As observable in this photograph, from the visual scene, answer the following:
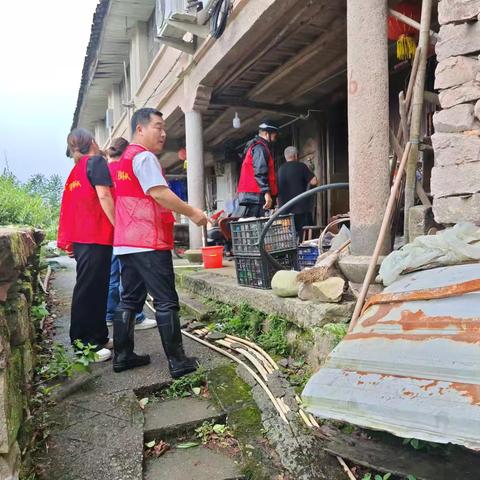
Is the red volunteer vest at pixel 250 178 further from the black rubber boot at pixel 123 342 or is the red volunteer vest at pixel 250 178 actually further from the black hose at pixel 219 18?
the black rubber boot at pixel 123 342

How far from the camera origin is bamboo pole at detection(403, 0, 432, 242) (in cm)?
297

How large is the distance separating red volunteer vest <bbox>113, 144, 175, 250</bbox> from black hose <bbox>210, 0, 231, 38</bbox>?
3481 millimetres

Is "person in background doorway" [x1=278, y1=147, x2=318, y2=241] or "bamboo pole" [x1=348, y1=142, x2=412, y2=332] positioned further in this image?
"person in background doorway" [x1=278, y1=147, x2=318, y2=241]

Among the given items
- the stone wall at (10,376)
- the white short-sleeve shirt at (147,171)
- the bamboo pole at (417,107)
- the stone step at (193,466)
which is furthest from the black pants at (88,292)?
the bamboo pole at (417,107)

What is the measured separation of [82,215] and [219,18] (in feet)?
12.4

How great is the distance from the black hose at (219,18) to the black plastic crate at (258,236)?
124 inches

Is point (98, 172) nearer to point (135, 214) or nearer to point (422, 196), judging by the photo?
point (135, 214)

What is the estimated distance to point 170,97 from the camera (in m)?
8.47

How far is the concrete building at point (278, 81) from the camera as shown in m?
3.14

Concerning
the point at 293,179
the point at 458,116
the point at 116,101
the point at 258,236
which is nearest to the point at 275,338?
the point at 258,236

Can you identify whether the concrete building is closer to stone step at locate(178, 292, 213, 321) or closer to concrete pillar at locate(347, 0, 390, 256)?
concrete pillar at locate(347, 0, 390, 256)

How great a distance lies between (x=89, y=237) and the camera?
318 cm

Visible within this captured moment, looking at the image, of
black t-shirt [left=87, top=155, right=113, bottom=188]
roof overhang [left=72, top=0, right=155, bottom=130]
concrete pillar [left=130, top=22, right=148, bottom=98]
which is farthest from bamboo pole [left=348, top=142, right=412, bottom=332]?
concrete pillar [left=130, top=22, right=148, bottom=98]

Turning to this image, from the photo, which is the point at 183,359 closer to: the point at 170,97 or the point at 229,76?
the point at 229,76
